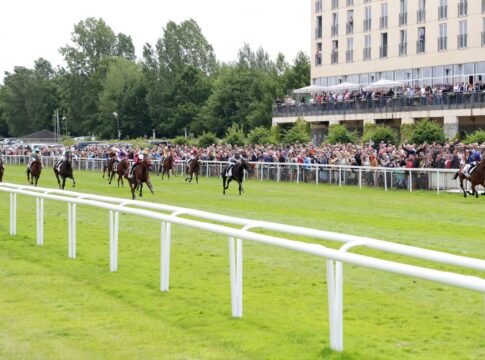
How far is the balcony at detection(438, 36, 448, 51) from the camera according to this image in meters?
50.3

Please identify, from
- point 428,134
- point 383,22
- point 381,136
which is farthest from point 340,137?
point 383,22

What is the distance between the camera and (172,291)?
332 inches

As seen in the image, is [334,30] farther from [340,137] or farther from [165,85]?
[165,85]

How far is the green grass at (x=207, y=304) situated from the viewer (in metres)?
6.16

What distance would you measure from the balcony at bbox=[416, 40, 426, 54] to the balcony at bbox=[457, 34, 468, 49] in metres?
2.60

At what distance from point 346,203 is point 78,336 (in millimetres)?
15569

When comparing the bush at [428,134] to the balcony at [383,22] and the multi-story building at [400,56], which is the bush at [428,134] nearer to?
the multi-story building at [400,56]

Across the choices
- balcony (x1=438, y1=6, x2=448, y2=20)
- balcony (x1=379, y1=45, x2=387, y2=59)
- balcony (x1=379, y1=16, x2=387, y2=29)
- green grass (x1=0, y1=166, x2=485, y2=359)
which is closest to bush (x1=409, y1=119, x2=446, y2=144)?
balcony (x1=438, y1=6, x2=448, y2=20)

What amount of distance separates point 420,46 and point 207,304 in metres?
46.4

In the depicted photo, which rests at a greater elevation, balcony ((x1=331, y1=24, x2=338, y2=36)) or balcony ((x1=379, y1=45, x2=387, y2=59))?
balcony ((x1=331, y1=24, x2=338, y2=36))

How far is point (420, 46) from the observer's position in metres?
52.0

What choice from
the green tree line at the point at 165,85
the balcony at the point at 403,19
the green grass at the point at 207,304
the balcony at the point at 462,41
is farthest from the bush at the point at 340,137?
the green tree line at the point at 165,85

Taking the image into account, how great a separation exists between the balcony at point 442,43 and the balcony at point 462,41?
2.97 feet

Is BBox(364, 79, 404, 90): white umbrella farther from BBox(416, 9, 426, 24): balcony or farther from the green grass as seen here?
the green grass
